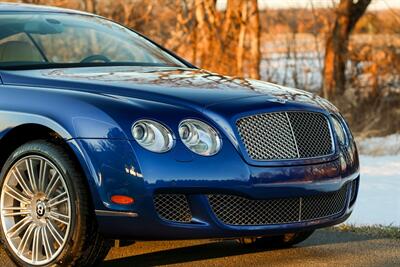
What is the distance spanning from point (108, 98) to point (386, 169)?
6109mm

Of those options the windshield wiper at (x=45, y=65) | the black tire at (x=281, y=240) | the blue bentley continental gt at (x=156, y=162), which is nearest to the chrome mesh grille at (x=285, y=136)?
the blue bentley continental gt at (x=156, y=162)

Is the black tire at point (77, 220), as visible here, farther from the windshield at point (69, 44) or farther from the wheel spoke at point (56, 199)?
the windshield at point (69, 44)

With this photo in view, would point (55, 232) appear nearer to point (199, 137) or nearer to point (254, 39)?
point (199, 137)

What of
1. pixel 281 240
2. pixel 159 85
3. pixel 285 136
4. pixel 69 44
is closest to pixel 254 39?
pixel 69 44

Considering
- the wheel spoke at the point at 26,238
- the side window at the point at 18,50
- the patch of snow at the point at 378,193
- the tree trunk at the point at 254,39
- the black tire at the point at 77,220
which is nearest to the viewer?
the black tire at the point at 77,220

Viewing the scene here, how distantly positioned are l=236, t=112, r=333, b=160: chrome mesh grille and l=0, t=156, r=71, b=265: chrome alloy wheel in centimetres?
102

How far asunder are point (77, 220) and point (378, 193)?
4.31m


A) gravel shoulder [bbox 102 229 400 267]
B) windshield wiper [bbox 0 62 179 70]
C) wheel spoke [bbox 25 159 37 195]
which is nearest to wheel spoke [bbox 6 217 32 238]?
wheel spoke [bbox 25 159 37 195]

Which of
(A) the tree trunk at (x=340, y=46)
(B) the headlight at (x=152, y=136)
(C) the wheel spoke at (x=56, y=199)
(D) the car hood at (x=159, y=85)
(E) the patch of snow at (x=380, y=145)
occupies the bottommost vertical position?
(E) the patch of snow at (x=380, y=145)

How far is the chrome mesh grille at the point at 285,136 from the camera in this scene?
573 centimetres

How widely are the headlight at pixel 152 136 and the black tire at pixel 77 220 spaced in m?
0.40

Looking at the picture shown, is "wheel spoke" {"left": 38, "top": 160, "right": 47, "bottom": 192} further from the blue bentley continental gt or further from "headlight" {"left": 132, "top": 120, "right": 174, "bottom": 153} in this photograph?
"headlight" {"left": 132, "top": 120, "right": 174, "bottom": 153}

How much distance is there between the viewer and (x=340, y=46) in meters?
17.0

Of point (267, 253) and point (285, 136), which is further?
point (267, 253)
